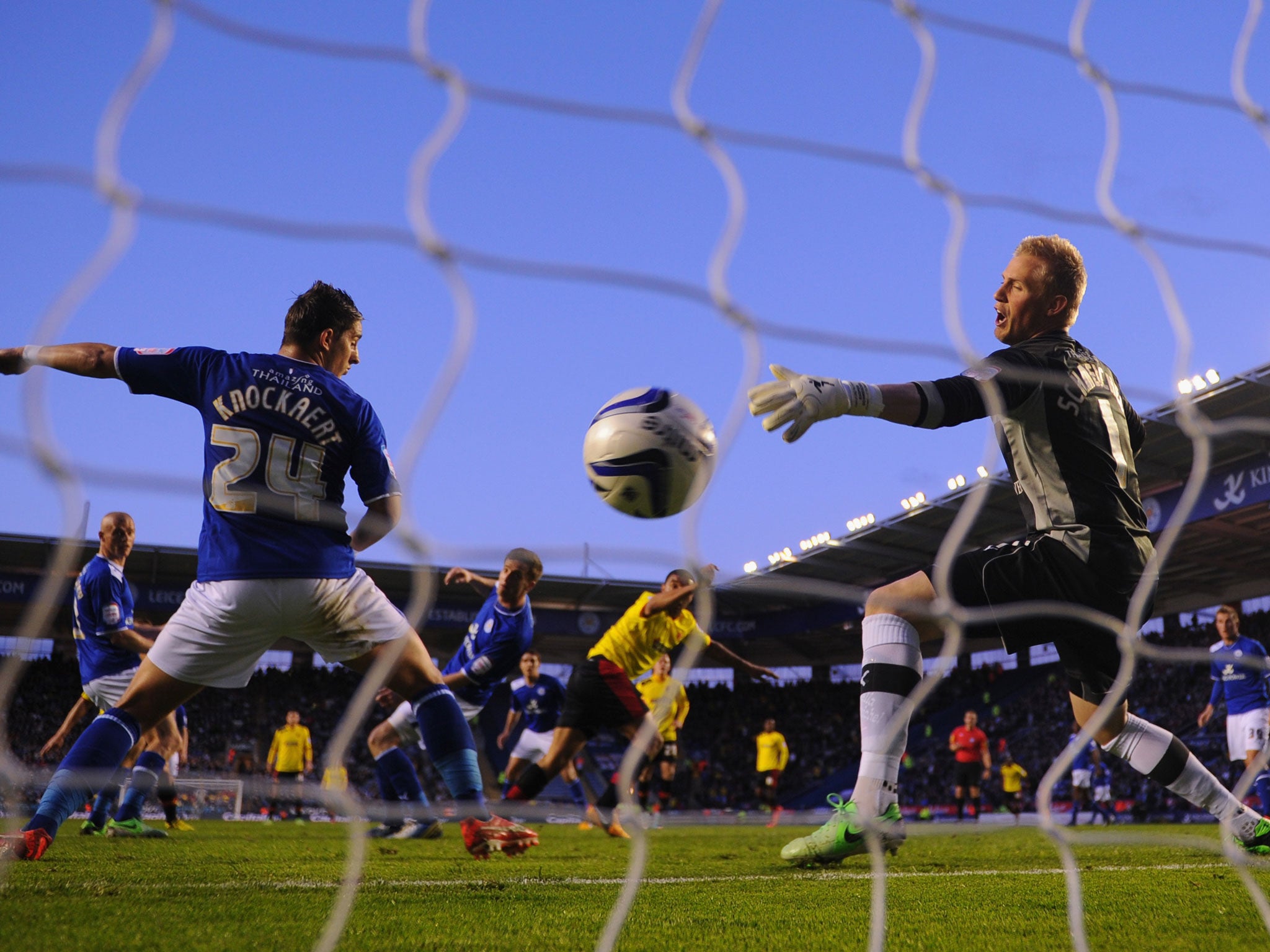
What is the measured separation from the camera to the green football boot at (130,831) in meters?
6.24

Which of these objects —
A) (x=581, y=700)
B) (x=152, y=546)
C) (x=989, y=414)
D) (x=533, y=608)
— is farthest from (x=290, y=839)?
(x=533, y=608)

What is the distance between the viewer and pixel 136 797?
20.5ft

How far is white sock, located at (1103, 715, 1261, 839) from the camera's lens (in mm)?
3539

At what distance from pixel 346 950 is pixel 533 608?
24.2 m

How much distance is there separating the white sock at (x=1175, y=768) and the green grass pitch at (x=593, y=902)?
0.25 metres

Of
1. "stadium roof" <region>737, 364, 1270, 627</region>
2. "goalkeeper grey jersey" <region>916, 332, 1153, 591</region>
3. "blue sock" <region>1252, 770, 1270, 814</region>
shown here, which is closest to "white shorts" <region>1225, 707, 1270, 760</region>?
"blue sock" <region>1252, 770, 1270, 814</region>

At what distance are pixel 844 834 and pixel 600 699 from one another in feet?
11.3

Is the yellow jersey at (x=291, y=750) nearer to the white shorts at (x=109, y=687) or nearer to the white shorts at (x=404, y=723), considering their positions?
the white shorts at (x=404, y=723)

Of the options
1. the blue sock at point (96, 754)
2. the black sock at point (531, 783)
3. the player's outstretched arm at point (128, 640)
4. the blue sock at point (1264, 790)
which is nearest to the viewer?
the blue sock at point (96, 754)

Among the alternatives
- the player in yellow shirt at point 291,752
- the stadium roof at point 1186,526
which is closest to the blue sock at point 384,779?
the stadium roof at point 1186,526

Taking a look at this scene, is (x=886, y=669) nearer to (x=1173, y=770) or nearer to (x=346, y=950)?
(x=1173, y=770)

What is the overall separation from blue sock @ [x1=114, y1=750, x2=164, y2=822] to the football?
4.39 meters

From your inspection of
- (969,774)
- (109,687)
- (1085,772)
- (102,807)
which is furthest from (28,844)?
(1085,772)

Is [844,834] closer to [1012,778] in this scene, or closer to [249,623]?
[249,623]
